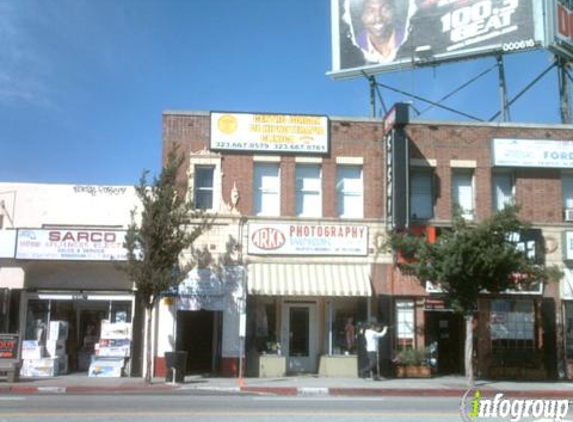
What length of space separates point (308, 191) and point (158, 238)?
234 inches

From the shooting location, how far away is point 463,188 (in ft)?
80.4

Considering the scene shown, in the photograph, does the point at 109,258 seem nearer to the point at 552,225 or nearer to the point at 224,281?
the point at 224,281

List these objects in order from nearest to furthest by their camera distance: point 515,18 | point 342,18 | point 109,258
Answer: point 109,258 → point 515,18 → point 342,18

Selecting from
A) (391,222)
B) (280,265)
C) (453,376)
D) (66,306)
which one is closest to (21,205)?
(66,306)

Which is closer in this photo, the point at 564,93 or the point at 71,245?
the point at 71,245

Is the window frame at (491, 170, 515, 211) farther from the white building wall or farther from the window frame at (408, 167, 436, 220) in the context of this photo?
the white building wall

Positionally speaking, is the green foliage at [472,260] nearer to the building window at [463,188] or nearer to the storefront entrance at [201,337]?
the building window at [463,188]

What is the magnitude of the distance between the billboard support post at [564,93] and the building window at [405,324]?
9231 millimetres

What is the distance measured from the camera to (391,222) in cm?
2309

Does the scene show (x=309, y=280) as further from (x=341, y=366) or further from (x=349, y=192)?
(x=349, y=192)

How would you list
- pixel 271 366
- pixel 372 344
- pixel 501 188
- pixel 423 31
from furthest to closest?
pixel 423 31 → pixel 501 188 → pixel 271 366 → pixel 372 344

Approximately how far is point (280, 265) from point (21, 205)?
336 inches

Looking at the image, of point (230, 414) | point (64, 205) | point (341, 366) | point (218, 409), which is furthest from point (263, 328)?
point (230, 414)

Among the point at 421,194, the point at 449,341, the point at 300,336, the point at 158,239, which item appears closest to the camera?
the point at 158,239
